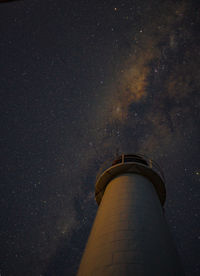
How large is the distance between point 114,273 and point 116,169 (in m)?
5.70

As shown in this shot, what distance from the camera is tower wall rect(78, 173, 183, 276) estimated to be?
421 cm

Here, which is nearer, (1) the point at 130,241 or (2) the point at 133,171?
(1) the point at 130,241

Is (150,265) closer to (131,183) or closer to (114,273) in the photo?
(114,273)

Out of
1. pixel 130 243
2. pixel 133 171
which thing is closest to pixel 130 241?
pixel 130 243

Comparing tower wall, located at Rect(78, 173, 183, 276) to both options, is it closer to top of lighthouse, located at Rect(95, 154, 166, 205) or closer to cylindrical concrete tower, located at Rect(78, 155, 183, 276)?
cylindrical concrete tower, located at Rect(78, 155, 183, 276)

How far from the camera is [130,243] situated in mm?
4797

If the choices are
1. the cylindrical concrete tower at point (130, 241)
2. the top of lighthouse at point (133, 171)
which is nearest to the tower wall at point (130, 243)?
the cylindrical concrete tower at point (130, 241)

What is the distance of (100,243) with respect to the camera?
17.2 ft

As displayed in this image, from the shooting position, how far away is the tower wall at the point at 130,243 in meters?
4.21

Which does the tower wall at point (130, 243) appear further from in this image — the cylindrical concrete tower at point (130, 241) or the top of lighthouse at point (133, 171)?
the top of lighthouse at point (133, 171)

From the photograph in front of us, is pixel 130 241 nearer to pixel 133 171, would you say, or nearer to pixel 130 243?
pixel 130 243

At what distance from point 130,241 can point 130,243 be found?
A: 65 millimetres

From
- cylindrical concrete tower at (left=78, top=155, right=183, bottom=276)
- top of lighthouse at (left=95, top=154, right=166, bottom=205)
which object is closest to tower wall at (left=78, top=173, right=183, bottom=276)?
cylindrical concrete tower at (left=78, top=155, right=183, bottom=276)

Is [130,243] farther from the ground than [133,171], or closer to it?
closer to it
